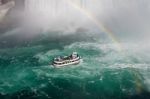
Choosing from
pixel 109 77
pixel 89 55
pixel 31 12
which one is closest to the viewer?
pixel 109 77

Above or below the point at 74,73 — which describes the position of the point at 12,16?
above

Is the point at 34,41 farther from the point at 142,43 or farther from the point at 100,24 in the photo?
the point at 142,43

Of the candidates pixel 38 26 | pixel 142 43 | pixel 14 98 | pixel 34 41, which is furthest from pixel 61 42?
pixel 14 98

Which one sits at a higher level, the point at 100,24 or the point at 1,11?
the point at 1,11

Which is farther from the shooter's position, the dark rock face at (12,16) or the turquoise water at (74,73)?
the dark rock face at (12,16)

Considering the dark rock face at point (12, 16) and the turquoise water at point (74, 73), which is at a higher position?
the dark rock face at point (12, 16)

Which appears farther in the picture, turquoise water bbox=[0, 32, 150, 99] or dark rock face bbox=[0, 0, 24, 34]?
dark rock face bbox=[0, 0, 24, 34]

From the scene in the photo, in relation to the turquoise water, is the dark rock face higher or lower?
higher

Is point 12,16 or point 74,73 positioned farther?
point 12,16
